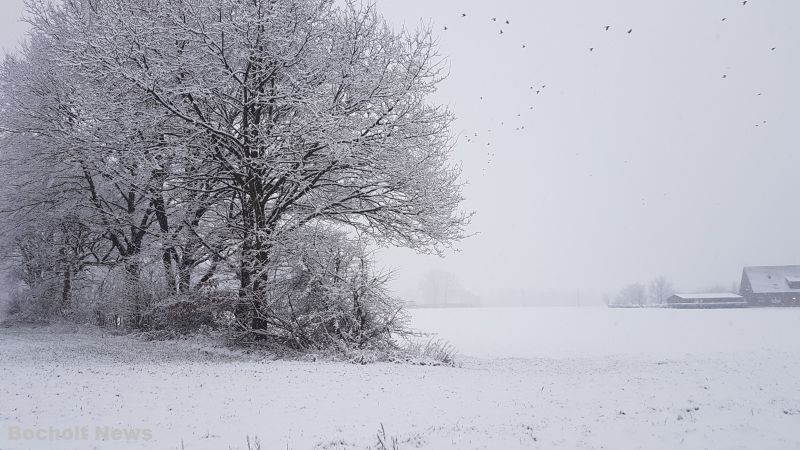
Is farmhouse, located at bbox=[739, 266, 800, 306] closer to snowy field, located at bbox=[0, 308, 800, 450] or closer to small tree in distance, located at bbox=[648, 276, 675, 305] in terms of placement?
small tree in distance, located at bbox=[648, 276, 675, 305]

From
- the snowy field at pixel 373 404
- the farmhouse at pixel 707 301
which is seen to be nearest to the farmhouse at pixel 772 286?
the farmhouse at pixel 707 301

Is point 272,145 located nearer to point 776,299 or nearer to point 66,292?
point 66,292

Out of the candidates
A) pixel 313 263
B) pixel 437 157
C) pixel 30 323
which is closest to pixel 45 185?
pixel 30 323

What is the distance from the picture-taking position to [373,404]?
7453 millimetres

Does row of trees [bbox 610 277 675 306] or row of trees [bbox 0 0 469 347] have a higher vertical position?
row of trees [bbox 0 0 469 347]

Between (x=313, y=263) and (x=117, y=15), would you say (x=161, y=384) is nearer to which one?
(x=313, y=263)

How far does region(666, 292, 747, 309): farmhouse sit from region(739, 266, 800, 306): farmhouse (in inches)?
88.8

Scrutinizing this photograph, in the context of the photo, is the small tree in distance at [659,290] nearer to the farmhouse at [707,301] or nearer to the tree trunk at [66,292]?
the farmhouse at [707,301]

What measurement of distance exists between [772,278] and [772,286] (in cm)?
202

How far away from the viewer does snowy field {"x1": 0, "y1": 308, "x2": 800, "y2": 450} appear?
18.6 ft

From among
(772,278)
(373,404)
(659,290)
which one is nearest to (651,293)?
(659,290)

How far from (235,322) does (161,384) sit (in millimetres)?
5211

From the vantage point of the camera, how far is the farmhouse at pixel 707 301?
239ft

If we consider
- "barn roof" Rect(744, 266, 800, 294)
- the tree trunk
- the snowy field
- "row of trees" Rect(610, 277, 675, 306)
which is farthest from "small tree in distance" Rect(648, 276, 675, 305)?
the tree trunk
